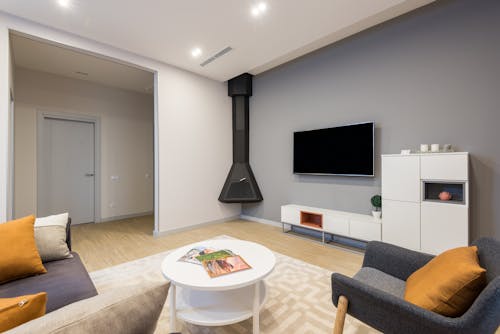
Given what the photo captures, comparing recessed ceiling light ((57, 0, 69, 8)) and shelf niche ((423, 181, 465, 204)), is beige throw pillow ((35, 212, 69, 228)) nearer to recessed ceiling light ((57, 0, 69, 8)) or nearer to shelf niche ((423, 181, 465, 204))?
recessed ceiling light ((57, 0, 69, 8))

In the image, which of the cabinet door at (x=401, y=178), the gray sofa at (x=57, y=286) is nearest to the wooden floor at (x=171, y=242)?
the cabinet door at (x=401, y=178)

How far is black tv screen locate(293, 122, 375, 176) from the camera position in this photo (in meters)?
3.24

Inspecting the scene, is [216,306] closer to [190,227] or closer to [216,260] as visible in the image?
[216,260]

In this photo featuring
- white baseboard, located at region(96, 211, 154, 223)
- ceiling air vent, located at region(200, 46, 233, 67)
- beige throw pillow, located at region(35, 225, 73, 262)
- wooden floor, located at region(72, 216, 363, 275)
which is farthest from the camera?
white baseboard, located at region(96, 211, 154, 223)

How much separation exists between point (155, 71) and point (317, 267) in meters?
3.79

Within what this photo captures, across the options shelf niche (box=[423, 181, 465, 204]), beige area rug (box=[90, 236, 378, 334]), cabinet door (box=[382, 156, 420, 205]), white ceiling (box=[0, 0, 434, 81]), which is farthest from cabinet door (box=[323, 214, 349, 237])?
white ceiling (box=[0, 0, 434, 81])

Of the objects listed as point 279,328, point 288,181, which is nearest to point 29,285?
point 279,328

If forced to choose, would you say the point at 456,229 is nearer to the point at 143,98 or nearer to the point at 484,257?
the point at 484,257

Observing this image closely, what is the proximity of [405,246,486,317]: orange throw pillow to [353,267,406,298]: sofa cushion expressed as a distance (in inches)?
8.6

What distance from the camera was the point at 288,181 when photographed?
170 inches

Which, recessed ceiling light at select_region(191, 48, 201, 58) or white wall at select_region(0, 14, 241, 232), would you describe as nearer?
recessed ceiling light at select_region(191, 48, 201, 58)

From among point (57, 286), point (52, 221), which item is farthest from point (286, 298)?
point (52, 221)

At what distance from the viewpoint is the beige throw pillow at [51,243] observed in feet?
5.80

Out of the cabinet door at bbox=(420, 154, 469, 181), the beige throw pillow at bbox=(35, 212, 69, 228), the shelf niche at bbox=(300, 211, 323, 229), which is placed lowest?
the shelf niche at bbox=(300, 211, 323, 229)
